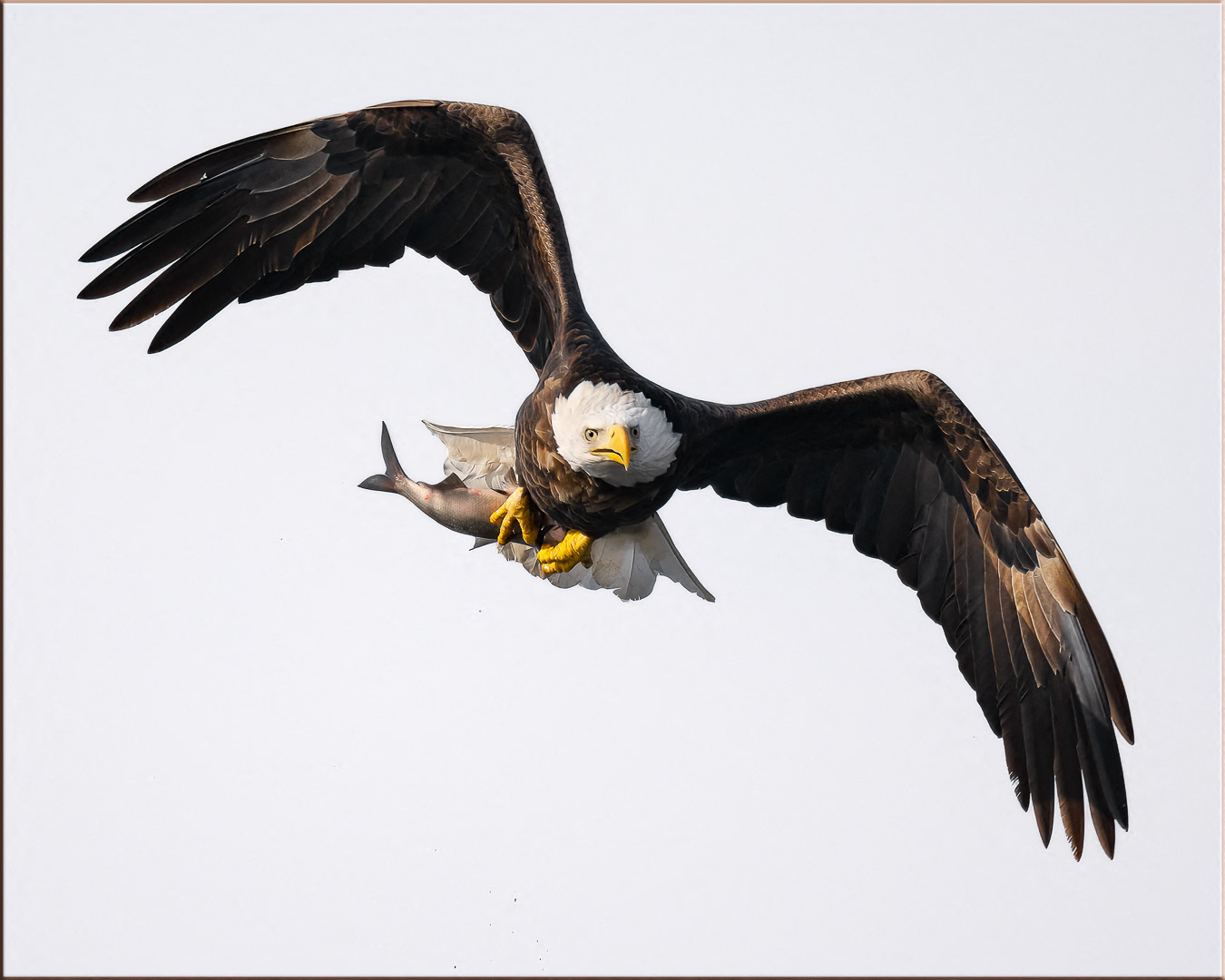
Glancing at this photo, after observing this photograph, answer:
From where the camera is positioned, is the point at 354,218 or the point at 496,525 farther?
the point at 496,525

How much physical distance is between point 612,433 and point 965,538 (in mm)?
1887

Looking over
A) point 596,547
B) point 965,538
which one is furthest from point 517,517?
point 965,538

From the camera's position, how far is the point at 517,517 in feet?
23.2

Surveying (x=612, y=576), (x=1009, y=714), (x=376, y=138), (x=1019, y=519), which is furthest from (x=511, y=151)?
(x=1009, y=714)

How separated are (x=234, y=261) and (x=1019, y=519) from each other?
11.1 ft

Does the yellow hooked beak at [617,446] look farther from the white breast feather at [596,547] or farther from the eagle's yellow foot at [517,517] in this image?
the white breast feather at [596,547]

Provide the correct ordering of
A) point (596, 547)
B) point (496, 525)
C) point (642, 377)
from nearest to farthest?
1. point (642, 377)
2. point (496, 525)
3. point (596, 547)

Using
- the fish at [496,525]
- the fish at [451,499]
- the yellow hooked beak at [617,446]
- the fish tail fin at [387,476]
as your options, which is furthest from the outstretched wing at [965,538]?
the fish tail fin at [387,476]

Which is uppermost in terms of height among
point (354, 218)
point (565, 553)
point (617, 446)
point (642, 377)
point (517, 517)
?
point (354, 218)

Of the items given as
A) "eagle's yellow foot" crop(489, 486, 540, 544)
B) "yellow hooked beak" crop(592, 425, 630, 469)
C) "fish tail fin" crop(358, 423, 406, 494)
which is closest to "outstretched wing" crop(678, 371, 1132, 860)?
"yellow hooked beak" crop(592, 425, 630, 469)

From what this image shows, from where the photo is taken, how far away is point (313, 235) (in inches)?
275

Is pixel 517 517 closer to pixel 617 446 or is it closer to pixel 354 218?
pixel 617 446

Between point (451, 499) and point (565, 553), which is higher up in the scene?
point (451, 499)

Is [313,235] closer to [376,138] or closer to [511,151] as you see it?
[376,138]
